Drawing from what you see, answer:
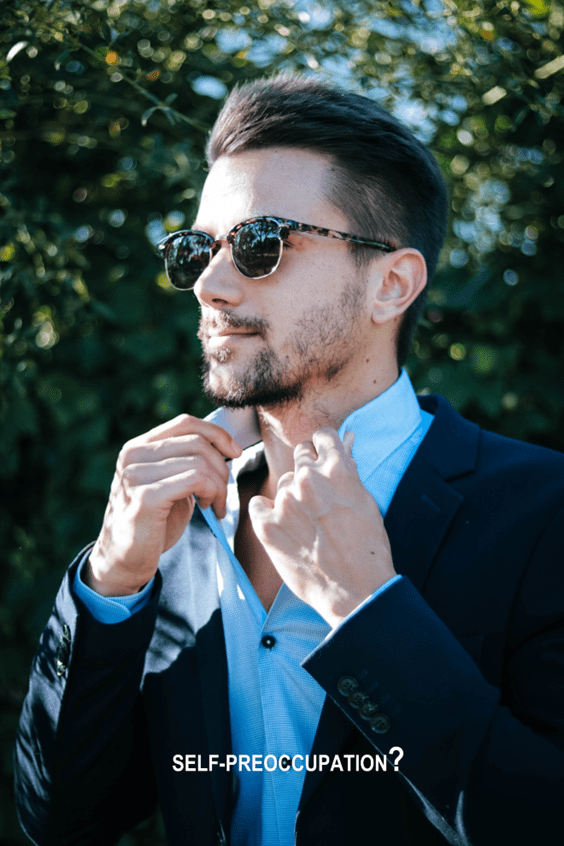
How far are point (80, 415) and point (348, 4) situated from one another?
198 centimetres

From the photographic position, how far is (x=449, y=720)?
1.24 meters

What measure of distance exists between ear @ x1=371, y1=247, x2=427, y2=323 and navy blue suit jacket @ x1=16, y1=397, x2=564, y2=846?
0.33 metres

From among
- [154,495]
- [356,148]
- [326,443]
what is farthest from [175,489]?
[356,148]

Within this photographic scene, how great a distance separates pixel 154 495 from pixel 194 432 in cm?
23

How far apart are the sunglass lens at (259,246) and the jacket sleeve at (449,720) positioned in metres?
0.94

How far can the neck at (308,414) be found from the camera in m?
1.99

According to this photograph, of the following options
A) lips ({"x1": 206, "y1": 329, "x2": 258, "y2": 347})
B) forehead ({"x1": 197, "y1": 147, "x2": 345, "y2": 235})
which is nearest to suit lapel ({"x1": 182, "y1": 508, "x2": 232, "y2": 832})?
lips ({"x1": 206, "y1": 329, "x2": 258, "y2": 347})

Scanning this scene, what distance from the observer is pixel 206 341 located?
6.53 ft

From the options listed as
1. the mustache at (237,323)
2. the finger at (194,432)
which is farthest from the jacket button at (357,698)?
the mustache at (237,323)

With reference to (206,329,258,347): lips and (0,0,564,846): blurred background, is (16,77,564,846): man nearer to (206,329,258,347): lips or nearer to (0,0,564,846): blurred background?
(206,329,258,347): lips

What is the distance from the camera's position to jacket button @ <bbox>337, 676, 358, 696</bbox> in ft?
4.33

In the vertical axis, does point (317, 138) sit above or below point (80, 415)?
above

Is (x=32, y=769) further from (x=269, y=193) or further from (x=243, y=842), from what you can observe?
(x=269, y=193)

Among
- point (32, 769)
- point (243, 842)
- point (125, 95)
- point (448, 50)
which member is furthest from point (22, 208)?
point (243, 842)
